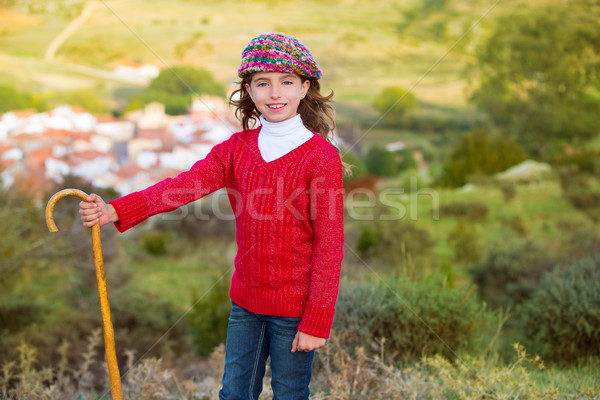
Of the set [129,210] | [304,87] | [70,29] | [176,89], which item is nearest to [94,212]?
[129,210]

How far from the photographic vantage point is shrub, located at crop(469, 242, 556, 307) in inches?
235

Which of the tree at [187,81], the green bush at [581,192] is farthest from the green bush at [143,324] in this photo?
the tree at [187,81]

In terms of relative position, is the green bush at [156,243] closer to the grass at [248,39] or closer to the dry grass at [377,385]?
the dry grass at [377,385]

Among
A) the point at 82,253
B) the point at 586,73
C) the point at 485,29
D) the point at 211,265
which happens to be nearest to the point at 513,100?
the point at 586,73

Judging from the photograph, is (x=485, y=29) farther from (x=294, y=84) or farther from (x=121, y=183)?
(x=294, y=84)

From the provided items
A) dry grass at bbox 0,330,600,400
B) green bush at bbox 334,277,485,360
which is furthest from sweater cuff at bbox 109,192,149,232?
green bush at bbox 334,277,485,360

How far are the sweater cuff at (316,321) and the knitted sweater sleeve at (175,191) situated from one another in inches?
21.9

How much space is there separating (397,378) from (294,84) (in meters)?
1.52

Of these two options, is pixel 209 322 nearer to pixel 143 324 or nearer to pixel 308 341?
pixel 143 324

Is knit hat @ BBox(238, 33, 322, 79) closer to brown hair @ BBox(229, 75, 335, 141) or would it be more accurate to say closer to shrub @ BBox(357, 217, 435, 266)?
brown hair @ BBox(229, 75, 335, 141)

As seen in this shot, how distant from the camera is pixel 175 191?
6.00 ft

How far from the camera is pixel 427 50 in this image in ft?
86.5

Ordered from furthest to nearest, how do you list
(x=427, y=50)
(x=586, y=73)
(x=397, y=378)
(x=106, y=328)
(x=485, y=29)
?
1. (x=427, y=50)
2. (x=485, y=29)
3. (x=586, y=73)
4. (x=397, y=378)
5. (x=106, y=328)

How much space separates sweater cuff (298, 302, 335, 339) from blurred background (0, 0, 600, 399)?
28.0 inches
